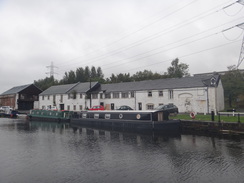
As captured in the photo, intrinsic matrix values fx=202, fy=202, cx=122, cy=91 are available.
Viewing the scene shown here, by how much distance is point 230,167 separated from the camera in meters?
11.8

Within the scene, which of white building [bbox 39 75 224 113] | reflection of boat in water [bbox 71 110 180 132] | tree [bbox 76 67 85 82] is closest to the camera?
reflection of boat in water [bbox 71 110 180 132]

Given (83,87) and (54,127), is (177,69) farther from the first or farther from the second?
(54,127)

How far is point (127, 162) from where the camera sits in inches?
522

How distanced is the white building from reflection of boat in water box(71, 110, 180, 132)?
11.7m

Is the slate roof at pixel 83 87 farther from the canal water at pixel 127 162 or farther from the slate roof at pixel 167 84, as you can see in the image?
the canal water at pixel 127 162

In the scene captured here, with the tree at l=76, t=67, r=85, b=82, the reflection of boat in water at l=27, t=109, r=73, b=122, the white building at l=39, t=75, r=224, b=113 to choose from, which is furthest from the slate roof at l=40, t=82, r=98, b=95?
the tree at l=76, t=67, r=85, b=82

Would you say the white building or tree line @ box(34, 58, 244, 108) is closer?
the white building

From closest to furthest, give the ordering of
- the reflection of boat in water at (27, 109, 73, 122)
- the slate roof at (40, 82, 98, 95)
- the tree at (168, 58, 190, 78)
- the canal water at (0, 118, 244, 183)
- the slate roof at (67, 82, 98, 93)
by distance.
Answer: the canal water at (0, 118, 244, 183) → the reflection of boat in water at (27, 109, 73, 122) → the slate roof at (67, 82, 98, 93) → the slate roof at (40, 82, 98, 95) → the tree at (168, 58, 190, 78)

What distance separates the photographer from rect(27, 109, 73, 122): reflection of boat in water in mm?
39531

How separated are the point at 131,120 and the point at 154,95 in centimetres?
1376

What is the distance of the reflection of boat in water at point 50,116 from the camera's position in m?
39.5

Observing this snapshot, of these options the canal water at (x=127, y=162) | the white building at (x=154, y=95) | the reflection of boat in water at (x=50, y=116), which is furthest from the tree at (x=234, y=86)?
the reflection of boat in water at (x=50, y=116)

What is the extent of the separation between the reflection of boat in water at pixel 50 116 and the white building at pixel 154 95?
932 cm

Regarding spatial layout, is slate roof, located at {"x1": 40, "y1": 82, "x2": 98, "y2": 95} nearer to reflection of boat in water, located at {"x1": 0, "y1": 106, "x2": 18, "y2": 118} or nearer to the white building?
the white building
